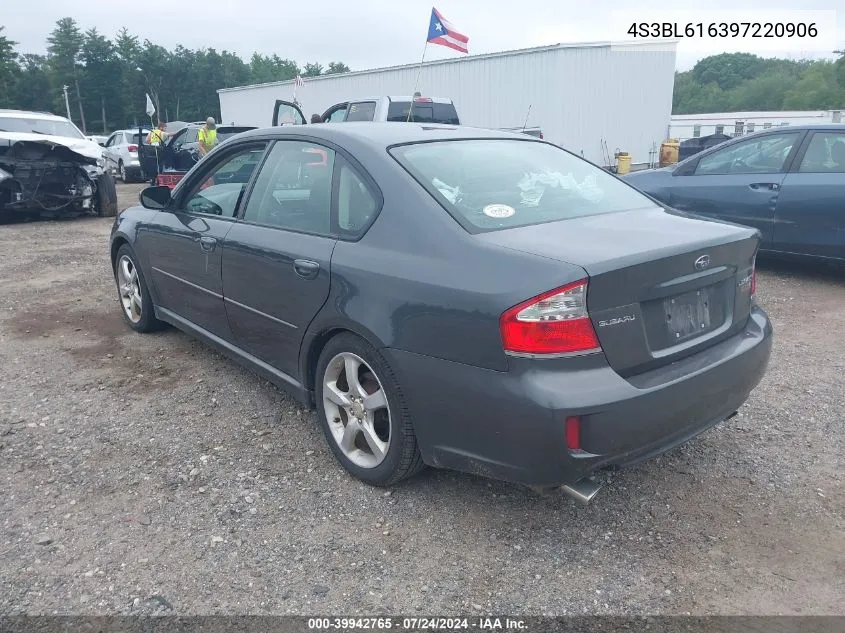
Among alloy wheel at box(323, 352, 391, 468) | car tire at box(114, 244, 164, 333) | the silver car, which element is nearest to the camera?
alloy wheel at box(323, 352, 391, 468)

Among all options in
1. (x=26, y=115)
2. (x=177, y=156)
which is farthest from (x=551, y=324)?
(x=177, y=156)

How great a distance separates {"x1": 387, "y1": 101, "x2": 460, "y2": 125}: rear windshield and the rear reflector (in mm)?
9675

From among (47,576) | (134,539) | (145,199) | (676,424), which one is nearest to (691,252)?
(676,424)

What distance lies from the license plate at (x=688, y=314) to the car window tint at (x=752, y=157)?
452 centimetres

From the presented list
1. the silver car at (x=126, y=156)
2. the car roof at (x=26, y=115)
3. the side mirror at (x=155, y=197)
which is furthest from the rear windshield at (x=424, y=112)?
the silver car at (x=126, y=156)

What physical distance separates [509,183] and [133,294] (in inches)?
133

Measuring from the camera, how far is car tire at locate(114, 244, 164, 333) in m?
4.91

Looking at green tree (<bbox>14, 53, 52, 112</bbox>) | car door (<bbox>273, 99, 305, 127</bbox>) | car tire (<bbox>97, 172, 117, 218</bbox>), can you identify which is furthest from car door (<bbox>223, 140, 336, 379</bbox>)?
green tree (<bbox>14, 53, 52, 112</bbox>)

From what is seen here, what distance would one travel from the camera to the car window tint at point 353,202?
2.91 m

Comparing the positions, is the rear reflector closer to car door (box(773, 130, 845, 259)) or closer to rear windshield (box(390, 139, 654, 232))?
rear windshield (box(390, 139, 654, 232))

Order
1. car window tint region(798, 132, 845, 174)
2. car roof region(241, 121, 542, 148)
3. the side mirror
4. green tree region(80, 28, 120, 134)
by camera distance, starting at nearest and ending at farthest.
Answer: car roof region(241, 121, 542, 148) < the side mirror < car window tint region(798, 132, 845, 174) < green tree region(80, 28, 120, 134)

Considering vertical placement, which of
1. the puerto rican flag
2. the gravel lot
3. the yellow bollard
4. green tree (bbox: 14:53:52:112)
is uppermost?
green tree (bbox: 14:53:52:112)

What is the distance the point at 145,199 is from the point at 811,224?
558 cm

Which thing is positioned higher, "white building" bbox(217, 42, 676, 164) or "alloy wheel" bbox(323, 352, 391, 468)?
"white building" bbox(217, 42, 676, 164)
